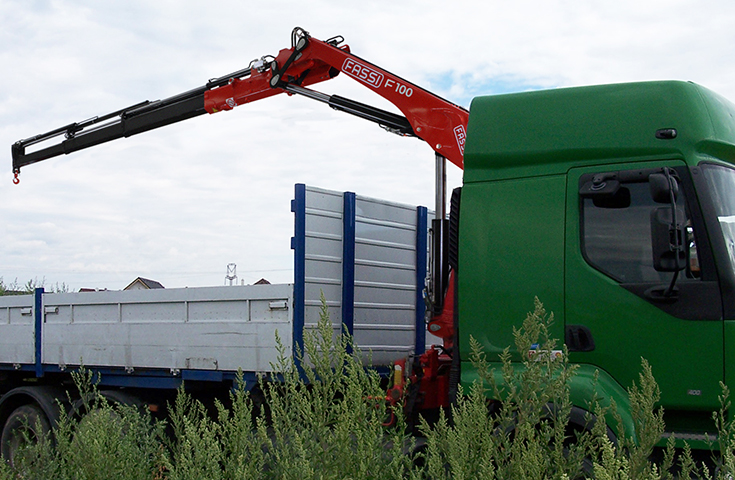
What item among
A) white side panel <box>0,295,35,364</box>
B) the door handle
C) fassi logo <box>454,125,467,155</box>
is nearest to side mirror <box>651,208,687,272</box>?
the door handle

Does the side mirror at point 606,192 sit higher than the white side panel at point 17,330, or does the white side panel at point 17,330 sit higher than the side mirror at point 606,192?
the side mirror at point 606,192

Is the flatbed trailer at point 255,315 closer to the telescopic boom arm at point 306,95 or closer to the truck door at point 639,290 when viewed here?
the telescopic boom arm at point 306,95

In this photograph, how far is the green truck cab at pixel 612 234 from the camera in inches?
156

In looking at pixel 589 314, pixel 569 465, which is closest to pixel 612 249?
pixel 589 314

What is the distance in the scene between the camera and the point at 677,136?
419 centimetres

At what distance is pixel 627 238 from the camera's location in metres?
4.18

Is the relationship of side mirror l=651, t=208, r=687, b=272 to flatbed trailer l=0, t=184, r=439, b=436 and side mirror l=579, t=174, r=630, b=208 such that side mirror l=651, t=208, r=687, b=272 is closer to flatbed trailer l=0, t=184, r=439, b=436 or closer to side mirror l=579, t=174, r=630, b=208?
side mirror l=579, t=174, r=630, b=208

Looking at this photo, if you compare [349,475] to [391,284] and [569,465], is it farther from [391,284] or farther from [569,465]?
[391,284]

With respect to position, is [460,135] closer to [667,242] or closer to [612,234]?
[612,234]

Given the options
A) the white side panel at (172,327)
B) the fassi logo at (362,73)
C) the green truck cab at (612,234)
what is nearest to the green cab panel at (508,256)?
the green truck cab at (612,234)

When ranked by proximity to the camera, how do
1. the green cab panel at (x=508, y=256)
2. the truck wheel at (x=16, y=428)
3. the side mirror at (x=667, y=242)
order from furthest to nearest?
the truck wheel at (x=16, y=428)
the green cab panel at (x=508, y=256)
the side mirror at (x=667, y=242)

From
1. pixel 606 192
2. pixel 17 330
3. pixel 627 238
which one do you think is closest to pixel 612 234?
pixel 627 238

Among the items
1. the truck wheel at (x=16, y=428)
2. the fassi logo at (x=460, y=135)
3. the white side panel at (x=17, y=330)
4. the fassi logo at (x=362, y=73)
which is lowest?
the truck wheel at (x=16, y=428)

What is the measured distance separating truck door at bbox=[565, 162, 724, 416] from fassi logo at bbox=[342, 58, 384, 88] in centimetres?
259
